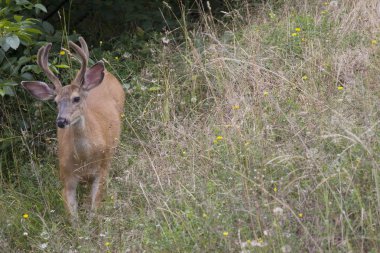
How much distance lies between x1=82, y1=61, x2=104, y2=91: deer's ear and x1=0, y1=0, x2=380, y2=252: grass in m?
0.50

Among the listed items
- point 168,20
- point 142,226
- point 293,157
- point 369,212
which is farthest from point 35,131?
point 369,212

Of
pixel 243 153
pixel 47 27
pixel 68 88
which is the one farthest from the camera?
pixel 47 27

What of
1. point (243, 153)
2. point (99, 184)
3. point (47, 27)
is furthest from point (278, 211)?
point (47, 27)

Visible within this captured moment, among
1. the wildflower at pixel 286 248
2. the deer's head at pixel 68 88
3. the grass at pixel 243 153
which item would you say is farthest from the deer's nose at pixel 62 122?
the wildflower at pixel 286 248

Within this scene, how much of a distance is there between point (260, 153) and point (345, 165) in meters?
0.70

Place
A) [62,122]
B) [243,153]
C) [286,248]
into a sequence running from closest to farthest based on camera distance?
1. [286,248]
2. [243,153]
3. [62,122]

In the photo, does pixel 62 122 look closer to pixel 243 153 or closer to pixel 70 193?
pixel 70 193

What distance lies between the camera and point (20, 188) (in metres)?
7.14

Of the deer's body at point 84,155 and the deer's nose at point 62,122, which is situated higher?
the deer's nose at point 62,122

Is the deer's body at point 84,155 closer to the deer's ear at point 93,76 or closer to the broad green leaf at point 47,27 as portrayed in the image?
the deer's ear at point 93,76

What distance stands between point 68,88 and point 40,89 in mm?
250

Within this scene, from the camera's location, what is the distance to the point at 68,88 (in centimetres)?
665

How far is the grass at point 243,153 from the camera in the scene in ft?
15.2

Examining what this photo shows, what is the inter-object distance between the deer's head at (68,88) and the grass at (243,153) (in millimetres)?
455
